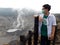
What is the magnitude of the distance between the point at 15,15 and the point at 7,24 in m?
1.67

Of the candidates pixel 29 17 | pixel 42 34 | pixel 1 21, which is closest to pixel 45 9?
pixel 42 34

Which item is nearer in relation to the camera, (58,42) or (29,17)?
(58,42)

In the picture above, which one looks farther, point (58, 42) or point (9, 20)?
point (9, 20)

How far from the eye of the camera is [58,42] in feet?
24.3

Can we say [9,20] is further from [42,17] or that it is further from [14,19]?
[42,17]

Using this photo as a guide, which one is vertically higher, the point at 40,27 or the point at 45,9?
the point at 45,9

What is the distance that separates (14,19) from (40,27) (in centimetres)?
1837

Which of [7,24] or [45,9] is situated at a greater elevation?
[45,9]

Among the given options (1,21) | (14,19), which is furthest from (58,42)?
(14,19)

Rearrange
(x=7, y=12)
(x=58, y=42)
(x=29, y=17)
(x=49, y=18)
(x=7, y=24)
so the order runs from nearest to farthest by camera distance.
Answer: (x=49, y=18), (x=58, y=42), (x=29, y=17), (x=7, y=24), (x=7, y=12)

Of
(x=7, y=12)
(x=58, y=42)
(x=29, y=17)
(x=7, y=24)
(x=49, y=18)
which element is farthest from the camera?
(x=7, y=12)

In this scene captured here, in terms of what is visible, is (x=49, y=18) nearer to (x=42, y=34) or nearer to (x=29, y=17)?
(x=42, y=34)

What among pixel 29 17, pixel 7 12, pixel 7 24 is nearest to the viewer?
pixel 29 17

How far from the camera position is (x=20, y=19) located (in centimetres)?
→ 2197
